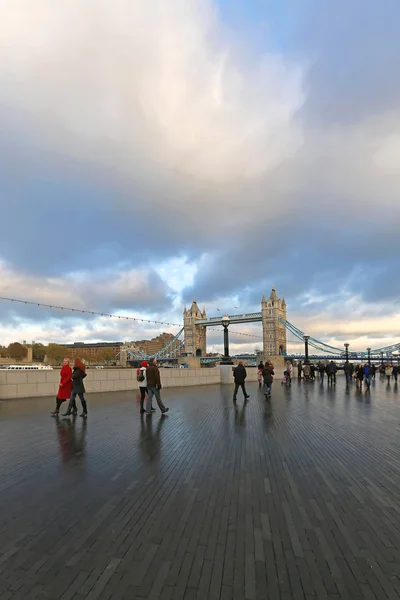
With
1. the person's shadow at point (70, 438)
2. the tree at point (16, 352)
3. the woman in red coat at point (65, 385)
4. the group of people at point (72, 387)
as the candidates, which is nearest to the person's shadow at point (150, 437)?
the person's shadow at point (70, 438)

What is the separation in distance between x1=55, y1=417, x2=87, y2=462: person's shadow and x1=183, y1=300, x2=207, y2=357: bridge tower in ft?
377

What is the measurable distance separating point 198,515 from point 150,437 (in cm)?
361

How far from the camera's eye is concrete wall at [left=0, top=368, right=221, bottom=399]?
43.5 ft

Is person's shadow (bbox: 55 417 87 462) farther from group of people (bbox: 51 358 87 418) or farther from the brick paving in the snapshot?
group of people (bbox: 51 358 87 418)

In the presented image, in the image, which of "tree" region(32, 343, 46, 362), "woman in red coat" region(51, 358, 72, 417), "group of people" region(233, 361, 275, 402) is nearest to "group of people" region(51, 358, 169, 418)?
"woman in red coat" region(51, 358, 72, 417)

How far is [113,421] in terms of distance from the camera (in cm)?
884

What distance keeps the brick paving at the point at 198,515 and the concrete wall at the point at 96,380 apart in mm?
6628

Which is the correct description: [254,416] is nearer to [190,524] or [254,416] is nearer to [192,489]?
[192,489]

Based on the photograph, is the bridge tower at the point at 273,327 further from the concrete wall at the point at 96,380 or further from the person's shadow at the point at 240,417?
the person's shadow at the point at 240,417

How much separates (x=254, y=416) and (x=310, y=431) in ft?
7.11

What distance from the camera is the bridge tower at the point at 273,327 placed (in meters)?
114

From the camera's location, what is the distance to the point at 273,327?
118 metres

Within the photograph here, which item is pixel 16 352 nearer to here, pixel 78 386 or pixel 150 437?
pixel 78 386

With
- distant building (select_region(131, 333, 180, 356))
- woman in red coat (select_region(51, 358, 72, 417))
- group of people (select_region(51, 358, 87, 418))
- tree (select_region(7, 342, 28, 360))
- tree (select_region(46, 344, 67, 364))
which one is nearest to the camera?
group of people (select_region(51, 358, 87, 418))
